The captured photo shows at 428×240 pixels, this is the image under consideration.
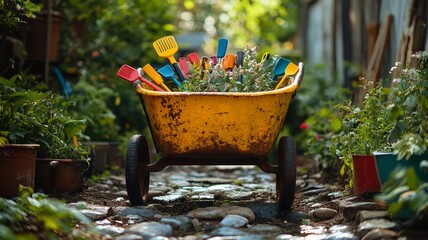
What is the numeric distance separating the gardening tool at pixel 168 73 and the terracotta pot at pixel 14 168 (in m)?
1.03

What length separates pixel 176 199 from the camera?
4.80 meters

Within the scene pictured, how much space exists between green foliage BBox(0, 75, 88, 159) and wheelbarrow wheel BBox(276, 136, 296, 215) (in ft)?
4.84

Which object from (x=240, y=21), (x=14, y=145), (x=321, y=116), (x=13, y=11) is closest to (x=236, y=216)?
(x=14, y=145)

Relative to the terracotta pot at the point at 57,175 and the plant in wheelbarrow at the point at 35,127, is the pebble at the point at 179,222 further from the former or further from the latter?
the terracotta pot at the point at 57,175

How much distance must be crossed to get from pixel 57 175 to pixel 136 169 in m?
0.67

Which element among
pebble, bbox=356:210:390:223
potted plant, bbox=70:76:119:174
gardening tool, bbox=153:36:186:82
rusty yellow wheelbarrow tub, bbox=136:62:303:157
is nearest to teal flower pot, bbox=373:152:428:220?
pebble, bbox=356:210:390:223

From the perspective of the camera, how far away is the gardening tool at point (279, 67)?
4617 mm

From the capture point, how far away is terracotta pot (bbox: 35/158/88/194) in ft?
14.7

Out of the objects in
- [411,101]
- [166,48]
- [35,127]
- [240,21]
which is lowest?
[35,127]

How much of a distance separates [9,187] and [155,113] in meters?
0.95

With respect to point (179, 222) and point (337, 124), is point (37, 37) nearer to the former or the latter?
point (337, 124)

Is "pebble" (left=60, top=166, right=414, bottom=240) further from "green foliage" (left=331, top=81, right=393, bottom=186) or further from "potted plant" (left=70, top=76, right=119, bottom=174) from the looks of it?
"potted plant" (left=70, top=76, right=119, bottom=174)

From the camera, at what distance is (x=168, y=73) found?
461 centimetres

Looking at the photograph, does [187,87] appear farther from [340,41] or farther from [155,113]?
[340,41]
